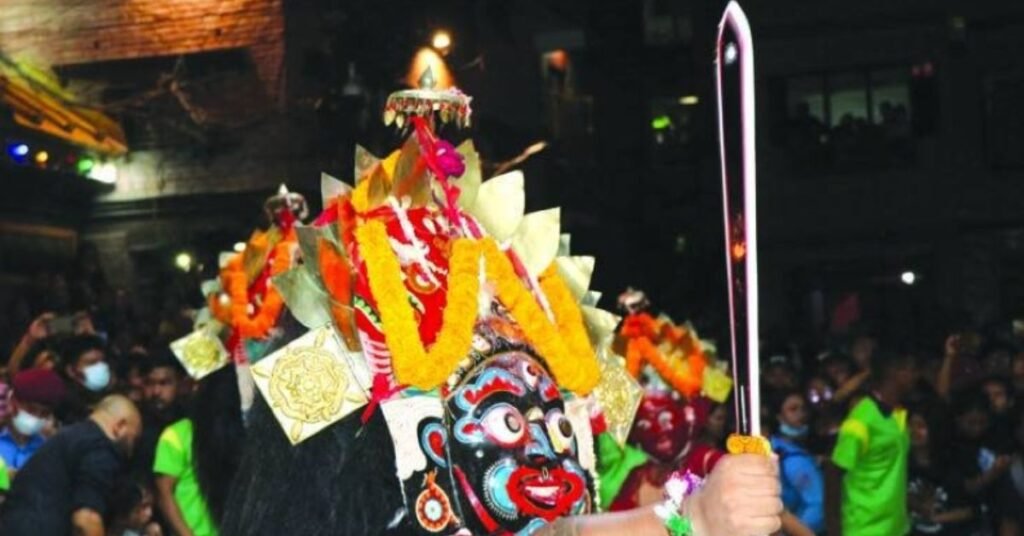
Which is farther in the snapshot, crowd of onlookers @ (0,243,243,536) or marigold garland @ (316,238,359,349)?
crowd of onlookers @ (0,243,243,536)

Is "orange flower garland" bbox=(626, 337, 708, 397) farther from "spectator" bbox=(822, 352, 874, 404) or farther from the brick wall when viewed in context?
the brick wall

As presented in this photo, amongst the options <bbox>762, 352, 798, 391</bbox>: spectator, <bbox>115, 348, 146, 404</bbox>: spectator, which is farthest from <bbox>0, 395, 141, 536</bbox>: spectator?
<bbox>762, 352, 798, 391</bbox>: spectator

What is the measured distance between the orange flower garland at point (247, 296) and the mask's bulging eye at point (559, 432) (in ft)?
7.44

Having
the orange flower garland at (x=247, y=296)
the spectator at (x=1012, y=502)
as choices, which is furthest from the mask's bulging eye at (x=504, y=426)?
the spectator at (x=1012, y=502)

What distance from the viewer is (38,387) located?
815 centimetres

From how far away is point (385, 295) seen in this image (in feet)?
13.7

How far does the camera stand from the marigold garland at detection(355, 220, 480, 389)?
407 centimetres

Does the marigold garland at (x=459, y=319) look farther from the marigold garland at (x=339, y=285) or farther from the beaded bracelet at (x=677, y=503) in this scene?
the beaded bracelet at (x=677, y=503)

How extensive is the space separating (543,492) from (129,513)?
4.21 m

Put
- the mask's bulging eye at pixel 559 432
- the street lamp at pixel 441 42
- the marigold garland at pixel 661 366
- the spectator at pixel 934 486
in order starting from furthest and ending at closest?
the street lamp at pixel 441 42 < the spectator at pixel 934 486 < the marigold garland at pixel 661 366 < the mask's bulging eye at pixel 559 432

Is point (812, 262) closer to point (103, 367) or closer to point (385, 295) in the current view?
point (103, 367)

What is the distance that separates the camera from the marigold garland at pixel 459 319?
4086 millimetres

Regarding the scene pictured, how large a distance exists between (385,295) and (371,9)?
583 inches

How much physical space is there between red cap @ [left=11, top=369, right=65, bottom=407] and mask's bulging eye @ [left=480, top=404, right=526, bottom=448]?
459 cm
